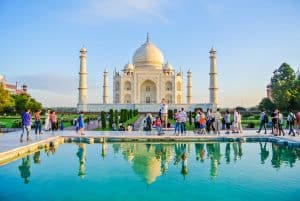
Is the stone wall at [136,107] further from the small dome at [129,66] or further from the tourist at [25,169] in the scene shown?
the tourist at [25,169]

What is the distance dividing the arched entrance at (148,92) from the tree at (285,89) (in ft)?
48.7

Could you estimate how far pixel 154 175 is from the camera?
202 inches

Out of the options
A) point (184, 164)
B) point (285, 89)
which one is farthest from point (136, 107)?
point (184, 164)

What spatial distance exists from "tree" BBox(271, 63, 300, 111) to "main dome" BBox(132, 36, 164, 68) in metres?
15.1

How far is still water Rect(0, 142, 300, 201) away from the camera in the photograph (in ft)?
13.6

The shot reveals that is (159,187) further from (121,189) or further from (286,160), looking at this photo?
(286,160)

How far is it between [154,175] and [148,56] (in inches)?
1316

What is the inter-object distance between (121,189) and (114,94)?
33245mm

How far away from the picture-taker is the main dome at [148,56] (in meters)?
38.0

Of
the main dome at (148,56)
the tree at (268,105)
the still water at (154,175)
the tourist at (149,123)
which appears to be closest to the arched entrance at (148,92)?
the main dome at (148,56)

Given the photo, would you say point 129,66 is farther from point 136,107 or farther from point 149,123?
point 149,123

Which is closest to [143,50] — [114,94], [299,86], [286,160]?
[114,94]

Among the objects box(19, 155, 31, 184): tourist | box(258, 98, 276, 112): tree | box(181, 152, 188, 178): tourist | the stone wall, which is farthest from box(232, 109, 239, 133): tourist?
the stone wall

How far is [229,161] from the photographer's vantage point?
20.6 ft
